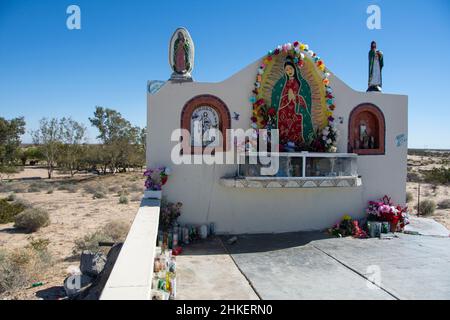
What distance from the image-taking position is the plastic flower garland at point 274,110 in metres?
9.52

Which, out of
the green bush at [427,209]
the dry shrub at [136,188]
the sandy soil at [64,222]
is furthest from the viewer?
the dry shrub at [136,188]

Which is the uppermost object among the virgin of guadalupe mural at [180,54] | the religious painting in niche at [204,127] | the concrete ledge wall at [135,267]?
the virgin of guadalupe mural at [180,54]

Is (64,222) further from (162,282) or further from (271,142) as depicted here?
(162,282)

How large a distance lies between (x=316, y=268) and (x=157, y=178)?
4293mm

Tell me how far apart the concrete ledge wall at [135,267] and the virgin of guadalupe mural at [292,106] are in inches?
193

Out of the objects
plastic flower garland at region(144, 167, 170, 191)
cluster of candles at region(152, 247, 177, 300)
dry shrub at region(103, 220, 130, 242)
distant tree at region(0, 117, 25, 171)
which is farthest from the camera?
distant tree at region(0, 117, 25, 171)

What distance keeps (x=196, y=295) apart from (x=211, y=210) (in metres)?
3.84

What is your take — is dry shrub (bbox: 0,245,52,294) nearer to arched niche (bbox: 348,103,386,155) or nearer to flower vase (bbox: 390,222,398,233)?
arched niche (bbox: 348,103,386,155)

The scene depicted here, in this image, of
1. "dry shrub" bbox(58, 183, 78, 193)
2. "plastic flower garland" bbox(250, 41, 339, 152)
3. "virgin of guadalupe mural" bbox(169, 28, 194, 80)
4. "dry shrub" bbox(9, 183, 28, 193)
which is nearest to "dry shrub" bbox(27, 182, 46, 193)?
"dry shrub" bbox(9, 183, 28, 193)

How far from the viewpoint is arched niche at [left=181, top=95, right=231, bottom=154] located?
920 centimetres

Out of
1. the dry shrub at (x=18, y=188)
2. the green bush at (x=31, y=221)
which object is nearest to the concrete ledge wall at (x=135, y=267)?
the green bush at (x=31, y=221)

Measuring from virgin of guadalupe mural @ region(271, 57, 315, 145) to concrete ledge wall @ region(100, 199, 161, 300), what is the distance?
4.91 metres

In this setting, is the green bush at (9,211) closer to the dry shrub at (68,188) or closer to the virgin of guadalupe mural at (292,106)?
the dry shrub at (68,188)

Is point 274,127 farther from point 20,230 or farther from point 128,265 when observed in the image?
point 20,230
